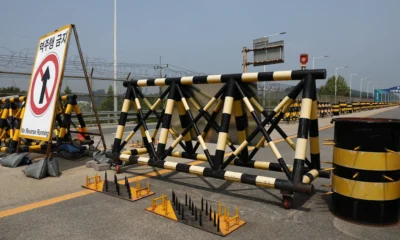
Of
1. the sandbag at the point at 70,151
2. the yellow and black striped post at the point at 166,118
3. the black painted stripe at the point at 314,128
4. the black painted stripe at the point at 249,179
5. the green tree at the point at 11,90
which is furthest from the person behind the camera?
the green tree at the point at 11,90

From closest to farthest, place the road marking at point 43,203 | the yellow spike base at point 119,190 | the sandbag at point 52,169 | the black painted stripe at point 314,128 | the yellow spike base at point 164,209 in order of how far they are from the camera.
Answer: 1. the yellow spike base at point 164,209
2. the road marking at point 43,203
3. the yellow spike base at point 119,190
4. the black painted stripe at point 314,128
5. the sandbag at point 52,169

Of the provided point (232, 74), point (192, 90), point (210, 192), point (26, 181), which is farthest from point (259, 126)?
point (26, 181)

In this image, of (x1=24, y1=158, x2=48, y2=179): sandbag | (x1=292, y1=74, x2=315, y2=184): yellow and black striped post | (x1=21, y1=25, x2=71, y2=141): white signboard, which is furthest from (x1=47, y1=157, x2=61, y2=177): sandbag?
(x1=292, y1=74, x2=315, y2=184): yellow and black striped post

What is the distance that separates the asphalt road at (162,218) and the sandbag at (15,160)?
60.9 inches

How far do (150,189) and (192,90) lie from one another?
5.88 ft

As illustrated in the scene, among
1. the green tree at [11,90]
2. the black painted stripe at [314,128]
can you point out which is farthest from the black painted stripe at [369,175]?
the green tree at [11,90]

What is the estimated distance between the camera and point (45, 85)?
6.01 m

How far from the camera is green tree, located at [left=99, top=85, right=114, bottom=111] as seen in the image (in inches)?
691

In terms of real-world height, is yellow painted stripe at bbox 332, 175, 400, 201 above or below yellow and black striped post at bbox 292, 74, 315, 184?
below

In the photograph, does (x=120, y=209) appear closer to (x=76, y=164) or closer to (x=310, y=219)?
(x=310, y=219)

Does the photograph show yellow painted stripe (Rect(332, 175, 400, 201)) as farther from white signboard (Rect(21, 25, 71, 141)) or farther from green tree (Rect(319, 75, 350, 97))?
green tree (Rect(319, 75, 350, 97))

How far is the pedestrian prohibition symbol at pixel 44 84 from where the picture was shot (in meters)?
5.81

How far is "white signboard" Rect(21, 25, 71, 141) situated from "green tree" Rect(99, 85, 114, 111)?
1112 cm

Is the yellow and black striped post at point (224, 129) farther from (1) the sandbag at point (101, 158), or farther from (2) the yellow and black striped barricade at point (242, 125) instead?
(1) the sandbag at point (101, 158)
